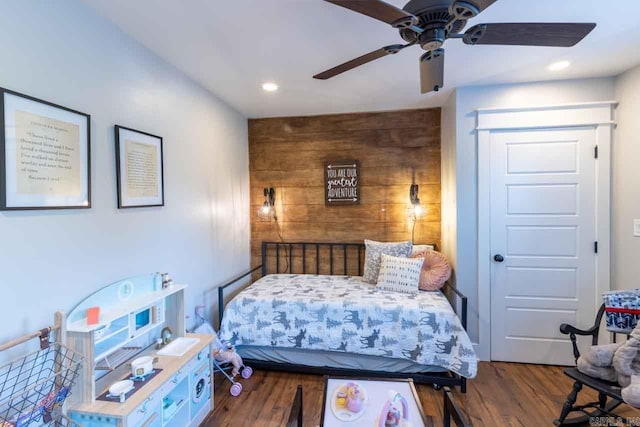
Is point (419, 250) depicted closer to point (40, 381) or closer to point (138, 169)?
point (138, 169)

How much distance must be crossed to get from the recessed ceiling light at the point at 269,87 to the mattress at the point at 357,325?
1.82 meters

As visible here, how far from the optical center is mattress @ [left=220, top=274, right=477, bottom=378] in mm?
2281

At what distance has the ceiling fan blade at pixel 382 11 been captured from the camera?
1110mm

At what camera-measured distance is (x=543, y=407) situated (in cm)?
210

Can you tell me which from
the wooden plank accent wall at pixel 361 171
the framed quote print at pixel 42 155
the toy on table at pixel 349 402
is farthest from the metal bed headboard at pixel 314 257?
the framed quote print at pixel 42 155

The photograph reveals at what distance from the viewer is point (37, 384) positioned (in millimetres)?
1212

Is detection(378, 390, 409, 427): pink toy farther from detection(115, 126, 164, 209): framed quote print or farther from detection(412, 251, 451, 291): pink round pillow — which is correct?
detection(115, 126, 164, 209): framed quote print

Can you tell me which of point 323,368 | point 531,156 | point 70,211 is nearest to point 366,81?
point 531,156

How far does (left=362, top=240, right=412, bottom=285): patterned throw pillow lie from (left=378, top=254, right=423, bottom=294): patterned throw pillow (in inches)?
6.8

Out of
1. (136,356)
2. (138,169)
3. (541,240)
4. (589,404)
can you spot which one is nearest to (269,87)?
(138,169)

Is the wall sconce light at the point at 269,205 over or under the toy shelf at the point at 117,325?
over

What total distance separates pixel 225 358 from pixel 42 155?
1.84m

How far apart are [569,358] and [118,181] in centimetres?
370

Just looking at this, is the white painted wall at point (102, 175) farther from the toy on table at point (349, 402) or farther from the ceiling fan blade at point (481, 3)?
the ceiling fan blade at point (481, 3)
